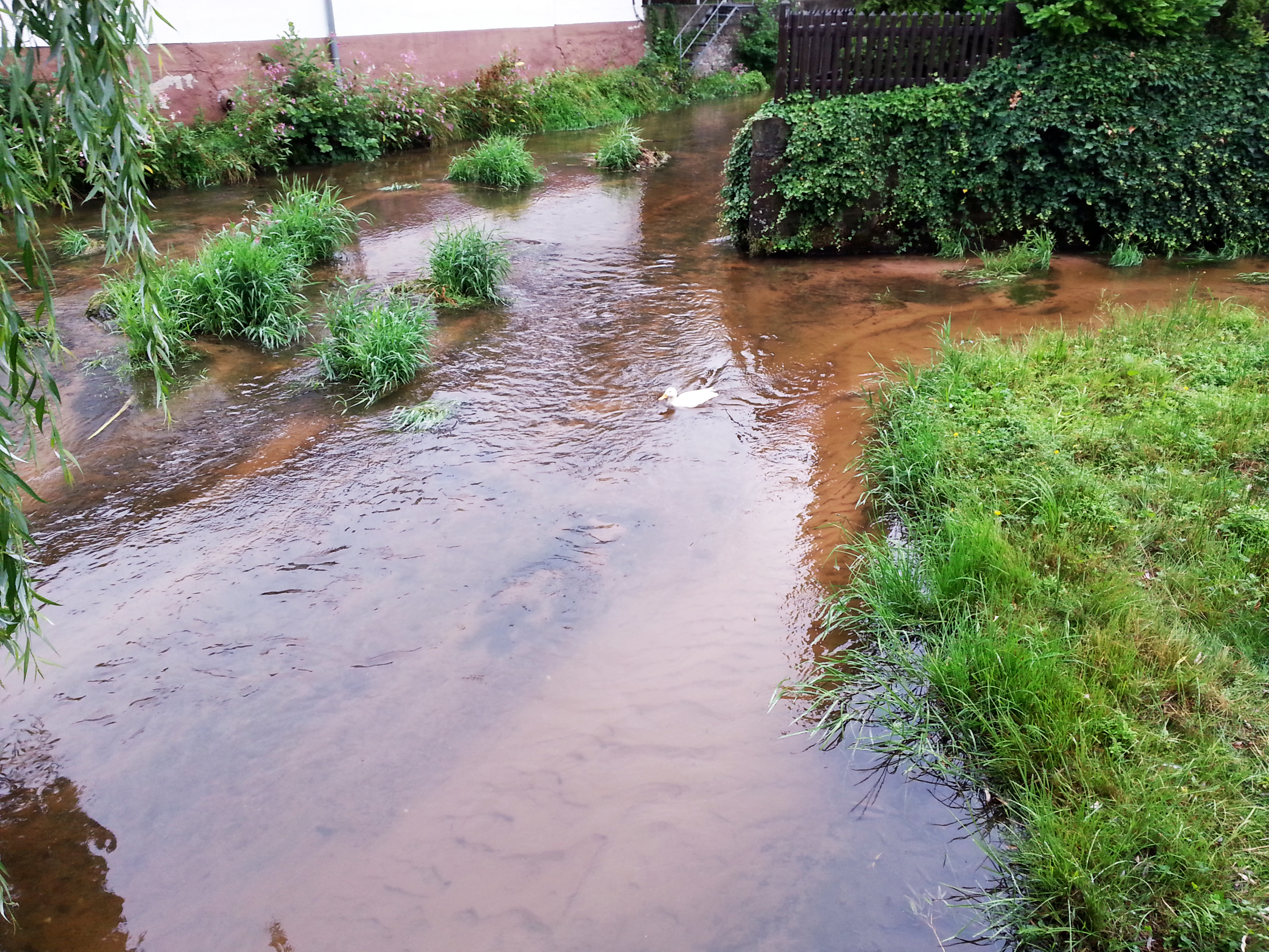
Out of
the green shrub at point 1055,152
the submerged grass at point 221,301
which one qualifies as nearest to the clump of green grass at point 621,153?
the green shrub at point 1055,152

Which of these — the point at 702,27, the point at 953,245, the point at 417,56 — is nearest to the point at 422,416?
the point at 953,245

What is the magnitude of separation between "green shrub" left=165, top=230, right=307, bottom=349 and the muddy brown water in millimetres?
265

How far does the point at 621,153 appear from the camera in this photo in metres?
13.8

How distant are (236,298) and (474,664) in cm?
480

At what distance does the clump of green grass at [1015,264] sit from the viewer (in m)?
8.70

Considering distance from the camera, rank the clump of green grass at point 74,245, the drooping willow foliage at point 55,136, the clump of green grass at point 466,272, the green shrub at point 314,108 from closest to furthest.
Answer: the drooping willow foliage at point 55,136 → the clump of green grass at point 466,272 → the clump of green grass at point 74,245 → the green shrub at point 314,108

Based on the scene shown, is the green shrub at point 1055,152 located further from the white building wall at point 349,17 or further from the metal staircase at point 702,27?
the metal staircase at point 702,27

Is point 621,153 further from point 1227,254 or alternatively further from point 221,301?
point 1227,254

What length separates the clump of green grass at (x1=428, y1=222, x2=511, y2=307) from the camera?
8445mm

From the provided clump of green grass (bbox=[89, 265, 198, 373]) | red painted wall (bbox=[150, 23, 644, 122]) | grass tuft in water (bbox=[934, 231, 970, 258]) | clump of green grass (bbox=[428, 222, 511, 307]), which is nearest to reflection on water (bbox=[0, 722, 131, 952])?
clump of green grass (bbox=[89, 265, 198, 373])

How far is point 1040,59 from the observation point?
8922 mm

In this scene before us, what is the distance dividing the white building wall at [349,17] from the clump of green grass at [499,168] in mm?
3865

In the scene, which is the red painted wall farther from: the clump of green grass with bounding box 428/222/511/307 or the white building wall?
the clump of green grass with bounding box 428/222/511/307

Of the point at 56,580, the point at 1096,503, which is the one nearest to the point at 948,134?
the point at 1096,503
